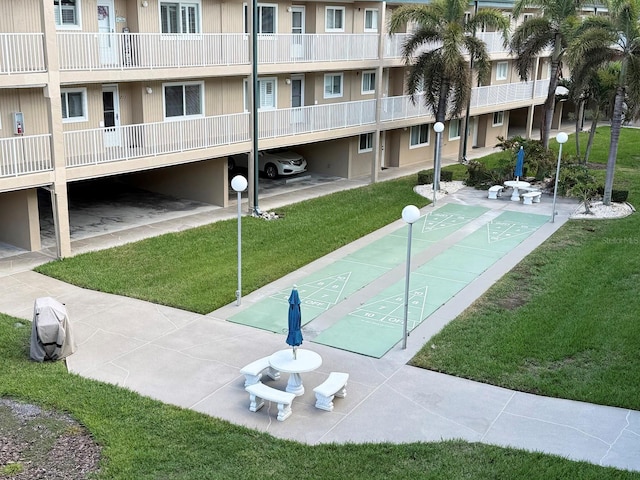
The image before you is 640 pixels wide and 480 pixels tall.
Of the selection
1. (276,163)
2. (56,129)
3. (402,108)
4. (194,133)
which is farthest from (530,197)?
(56,129)

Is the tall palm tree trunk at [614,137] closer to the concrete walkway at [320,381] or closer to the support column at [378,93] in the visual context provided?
the support column at [378,93]

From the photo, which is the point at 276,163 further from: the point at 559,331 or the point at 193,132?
the point at 559,331

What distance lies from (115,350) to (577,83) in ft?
63.5

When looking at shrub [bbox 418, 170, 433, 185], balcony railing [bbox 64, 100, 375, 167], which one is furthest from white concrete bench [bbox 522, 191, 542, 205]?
balcony railing [bbox 64, 100, 375, 167]

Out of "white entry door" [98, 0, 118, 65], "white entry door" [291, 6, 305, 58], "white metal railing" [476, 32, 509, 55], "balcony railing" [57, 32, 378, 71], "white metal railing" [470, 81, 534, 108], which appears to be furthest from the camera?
"white metal railing" [476, 32, 509, 55]

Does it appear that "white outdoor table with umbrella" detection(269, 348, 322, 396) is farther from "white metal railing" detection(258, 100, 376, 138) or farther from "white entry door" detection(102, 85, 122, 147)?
"white metal railing" detection(258, 100, 376, 138)

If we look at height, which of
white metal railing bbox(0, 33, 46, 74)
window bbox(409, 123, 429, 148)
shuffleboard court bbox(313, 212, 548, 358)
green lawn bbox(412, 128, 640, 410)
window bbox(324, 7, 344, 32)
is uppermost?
window bbox(324, 7, 344, 32)

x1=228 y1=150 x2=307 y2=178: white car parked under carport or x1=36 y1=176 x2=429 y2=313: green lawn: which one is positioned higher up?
x1=228 y1=150 x2=307 y2=178: white car parked under carport

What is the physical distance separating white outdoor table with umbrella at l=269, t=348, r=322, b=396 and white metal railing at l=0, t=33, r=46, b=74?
10124 mm

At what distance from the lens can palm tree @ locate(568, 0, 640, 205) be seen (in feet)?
73.8

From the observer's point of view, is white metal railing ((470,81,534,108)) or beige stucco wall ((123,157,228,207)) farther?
white metal railing ((470,81,534,108))

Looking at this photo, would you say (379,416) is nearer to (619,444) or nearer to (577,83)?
(619,444)

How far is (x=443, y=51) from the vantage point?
25.5 metres

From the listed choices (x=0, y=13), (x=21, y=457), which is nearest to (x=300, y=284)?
(x=21, y=457)
